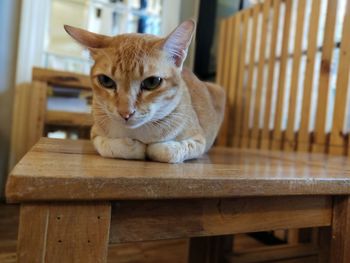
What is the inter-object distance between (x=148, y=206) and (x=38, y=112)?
1.54 meters

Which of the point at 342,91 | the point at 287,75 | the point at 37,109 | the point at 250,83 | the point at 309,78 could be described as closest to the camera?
the point at 342,91

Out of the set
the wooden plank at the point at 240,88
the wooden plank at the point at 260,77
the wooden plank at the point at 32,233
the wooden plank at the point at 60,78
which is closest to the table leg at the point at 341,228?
the wooden plank at the point at 32,233

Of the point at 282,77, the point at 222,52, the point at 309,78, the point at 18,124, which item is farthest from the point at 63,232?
the point at 222,52

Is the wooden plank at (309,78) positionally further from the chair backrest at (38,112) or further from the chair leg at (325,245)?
the chair backrest at (38,112)

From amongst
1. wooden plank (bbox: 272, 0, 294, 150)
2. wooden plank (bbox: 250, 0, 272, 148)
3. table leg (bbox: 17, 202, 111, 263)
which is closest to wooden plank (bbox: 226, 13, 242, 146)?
wooden plank (bbox: 250, 0, 272, 148)

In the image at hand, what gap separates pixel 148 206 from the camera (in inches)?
17.9

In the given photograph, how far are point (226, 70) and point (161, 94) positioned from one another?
1.60 metres

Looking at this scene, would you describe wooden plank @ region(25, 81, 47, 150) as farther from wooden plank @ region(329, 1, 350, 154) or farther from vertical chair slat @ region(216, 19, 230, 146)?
wooden plank @ region(329, 1, 350, 154)

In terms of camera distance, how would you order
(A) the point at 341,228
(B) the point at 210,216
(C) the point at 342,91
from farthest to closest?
(C) the point at 342,91
(A) the point at 341,228
(B) the point at 210,216

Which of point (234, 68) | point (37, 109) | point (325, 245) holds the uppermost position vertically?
point (234, 68)

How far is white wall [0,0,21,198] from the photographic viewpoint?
6.38 ft

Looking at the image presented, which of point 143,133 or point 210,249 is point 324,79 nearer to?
point 210,249

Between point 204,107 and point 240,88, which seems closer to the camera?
point 204,107

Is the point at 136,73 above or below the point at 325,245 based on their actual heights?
above
